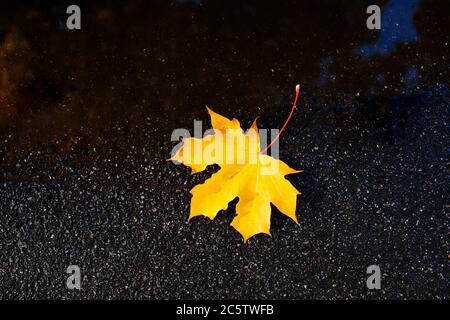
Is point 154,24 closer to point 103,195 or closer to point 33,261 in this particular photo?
point 103,195

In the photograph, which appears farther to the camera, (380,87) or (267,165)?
(380,87)

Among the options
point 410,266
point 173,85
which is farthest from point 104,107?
point 410,266

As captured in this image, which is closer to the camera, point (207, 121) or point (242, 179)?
point (242, 179)

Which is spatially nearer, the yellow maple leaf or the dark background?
the yellow maple leaf
